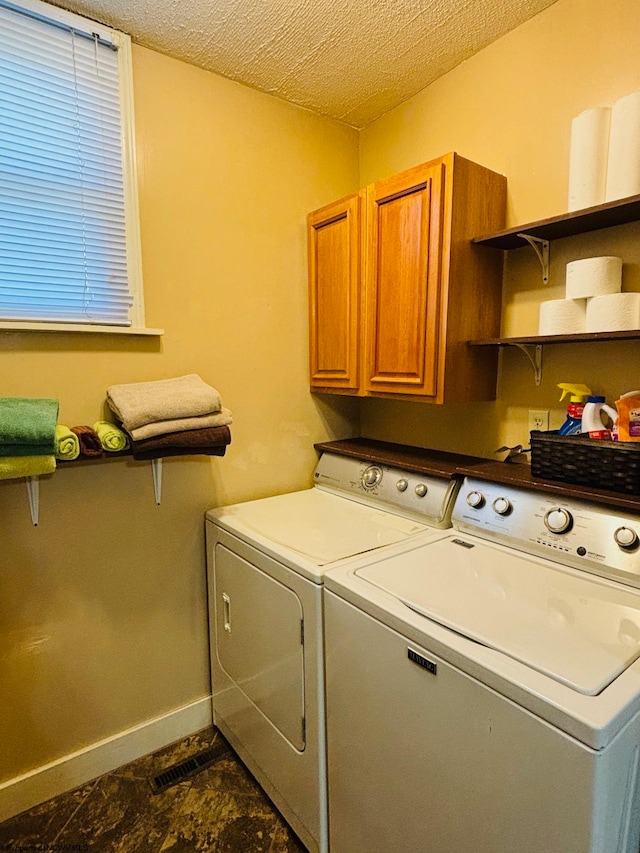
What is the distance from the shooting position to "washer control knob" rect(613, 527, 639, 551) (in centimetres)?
113

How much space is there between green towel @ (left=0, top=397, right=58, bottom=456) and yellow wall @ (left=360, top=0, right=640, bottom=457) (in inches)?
56.3

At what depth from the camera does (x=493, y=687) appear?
0.85 meters

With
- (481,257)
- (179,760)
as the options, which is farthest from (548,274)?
(179,760)

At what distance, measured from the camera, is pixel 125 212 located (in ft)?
5.31

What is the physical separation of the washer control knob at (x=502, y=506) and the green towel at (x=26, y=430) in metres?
1.29

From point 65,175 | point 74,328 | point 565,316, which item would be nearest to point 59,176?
point 65,175

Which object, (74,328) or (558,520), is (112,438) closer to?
(74,328)

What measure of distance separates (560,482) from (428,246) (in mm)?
868

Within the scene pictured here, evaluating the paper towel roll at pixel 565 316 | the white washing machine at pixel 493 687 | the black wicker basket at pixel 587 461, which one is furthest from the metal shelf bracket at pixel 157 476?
the paper towel roll at pixel 565 316

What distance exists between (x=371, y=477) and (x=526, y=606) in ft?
2.89

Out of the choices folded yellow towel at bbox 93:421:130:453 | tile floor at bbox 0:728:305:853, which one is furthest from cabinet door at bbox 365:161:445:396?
tile floor at bbox 0:728:305:853

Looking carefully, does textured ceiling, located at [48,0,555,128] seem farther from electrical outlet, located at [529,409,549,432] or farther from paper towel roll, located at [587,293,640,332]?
electrical outlet, located at [529,409,549,432]

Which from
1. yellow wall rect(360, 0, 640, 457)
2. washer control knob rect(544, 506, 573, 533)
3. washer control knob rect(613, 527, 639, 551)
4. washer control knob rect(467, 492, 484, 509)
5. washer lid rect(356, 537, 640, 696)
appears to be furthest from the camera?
washer control knob rect(467, 492, 484, 509)

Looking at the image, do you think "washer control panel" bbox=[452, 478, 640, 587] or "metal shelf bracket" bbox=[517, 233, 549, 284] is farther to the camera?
"metal shelf bracket" bbox=[517, 233, 549, 284]
